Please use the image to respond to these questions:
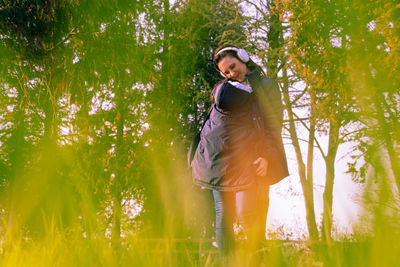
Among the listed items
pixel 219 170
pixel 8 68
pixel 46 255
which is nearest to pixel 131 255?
pixel 46 255

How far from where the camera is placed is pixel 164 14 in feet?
33.3

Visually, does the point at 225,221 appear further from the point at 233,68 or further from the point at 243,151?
the point at 233,68

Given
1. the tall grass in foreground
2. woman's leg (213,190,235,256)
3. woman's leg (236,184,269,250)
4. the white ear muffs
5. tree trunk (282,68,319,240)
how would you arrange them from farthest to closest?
tree trunk (282,68,319,240) → the white ear muffs → woman's leg (213,190,235,256) → woman's leg (236,184,269,250) → the tall grass in foreground

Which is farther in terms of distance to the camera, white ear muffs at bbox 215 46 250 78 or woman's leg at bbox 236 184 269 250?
white ear muffs at bbox 215 46 250 78

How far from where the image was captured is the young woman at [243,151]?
264 cm

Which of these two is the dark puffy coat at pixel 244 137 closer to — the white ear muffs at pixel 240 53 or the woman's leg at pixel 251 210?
the woman's leg at pixel 251 210

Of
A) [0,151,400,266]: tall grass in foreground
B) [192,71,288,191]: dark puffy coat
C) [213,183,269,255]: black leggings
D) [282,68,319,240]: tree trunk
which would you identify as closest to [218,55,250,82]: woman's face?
[192,71,288,191]: dark puffy coat

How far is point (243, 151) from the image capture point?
2.72 m

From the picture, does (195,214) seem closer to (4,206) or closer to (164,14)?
(164,14)

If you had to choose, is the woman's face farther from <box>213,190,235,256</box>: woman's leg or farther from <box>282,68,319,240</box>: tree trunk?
<box>282,68,319,240</box>: tree trunk

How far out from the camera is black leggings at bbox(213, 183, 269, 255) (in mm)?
2586

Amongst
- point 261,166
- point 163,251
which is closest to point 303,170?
point 261,166

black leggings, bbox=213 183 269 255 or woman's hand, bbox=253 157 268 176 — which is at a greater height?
woman's hand, bbox=253 157 268 176

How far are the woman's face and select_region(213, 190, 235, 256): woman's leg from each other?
3.33ft
